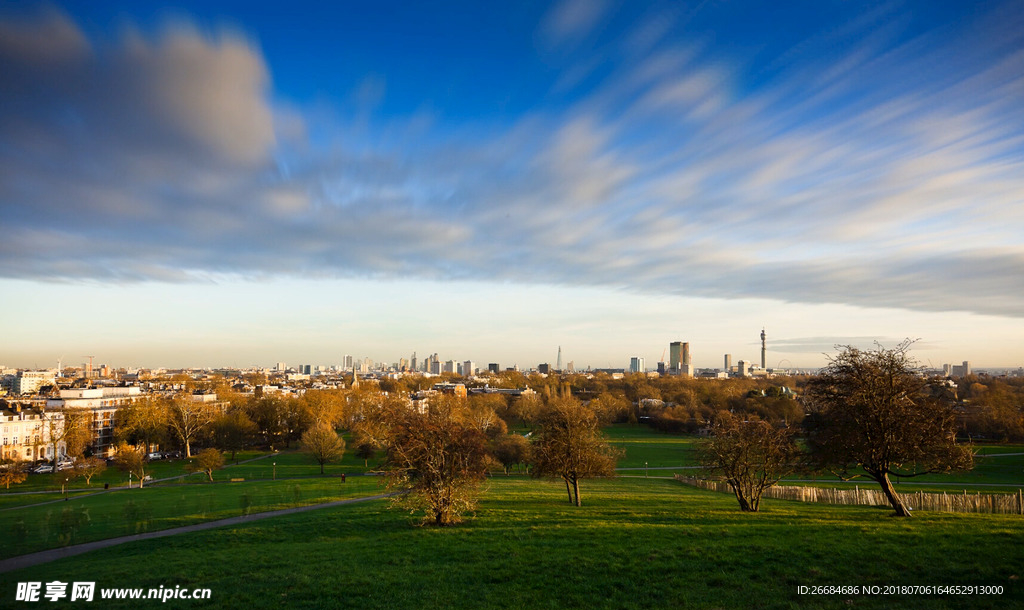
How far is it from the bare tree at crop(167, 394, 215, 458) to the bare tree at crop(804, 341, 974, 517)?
76.0 m

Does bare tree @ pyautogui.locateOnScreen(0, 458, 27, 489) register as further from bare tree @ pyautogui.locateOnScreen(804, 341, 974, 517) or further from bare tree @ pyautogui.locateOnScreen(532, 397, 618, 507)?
bare tree @ pyautogui.locateOnScreen(804, 341, 974, 517)

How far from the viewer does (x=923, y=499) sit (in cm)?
2791

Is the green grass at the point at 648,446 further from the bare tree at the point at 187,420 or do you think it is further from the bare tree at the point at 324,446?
→ the bare tree at the point at 187,420

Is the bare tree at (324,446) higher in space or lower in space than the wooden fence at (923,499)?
lower

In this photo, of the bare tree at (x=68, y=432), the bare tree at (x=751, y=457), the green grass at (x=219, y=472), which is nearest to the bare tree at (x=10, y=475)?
the green grass at (x=219, y=472)

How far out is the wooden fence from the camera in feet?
81.8

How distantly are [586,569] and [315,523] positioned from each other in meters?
14.7

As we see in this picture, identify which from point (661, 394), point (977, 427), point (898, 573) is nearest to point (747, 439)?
point (898, 573)

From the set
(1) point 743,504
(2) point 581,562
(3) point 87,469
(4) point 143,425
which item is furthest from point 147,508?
(4) point 143,425

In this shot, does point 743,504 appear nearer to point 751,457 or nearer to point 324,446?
point 751,457

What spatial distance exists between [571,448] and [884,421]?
1460 cm

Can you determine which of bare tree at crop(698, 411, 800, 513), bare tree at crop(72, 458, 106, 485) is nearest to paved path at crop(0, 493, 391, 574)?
bare tree at crop(698, 411, 800, 513)

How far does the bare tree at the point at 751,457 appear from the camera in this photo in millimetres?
24656

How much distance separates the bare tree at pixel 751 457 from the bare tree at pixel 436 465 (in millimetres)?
11757
